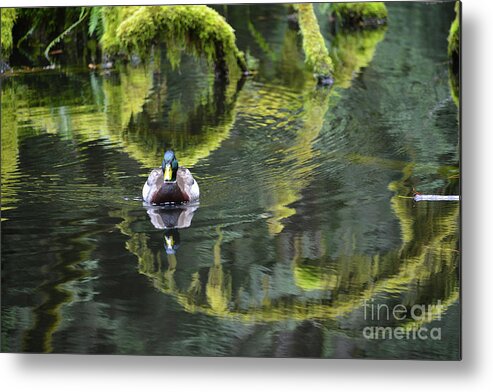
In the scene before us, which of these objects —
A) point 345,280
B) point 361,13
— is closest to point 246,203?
point 345,280

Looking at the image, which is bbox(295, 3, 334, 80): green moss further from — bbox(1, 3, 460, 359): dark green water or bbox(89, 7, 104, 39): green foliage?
bbox(89, 7, 104, 39): green foliage

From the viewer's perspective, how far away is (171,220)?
14.5 ft

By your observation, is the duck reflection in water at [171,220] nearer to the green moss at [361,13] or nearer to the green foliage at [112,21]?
the green foliage at [112,21]

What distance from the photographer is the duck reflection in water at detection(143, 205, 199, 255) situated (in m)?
4.34

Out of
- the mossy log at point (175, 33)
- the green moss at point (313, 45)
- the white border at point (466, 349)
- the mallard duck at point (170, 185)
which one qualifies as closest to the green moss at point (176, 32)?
the mossy log at point (175, 33)

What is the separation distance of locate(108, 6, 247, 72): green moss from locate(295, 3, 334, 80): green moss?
0.25 m

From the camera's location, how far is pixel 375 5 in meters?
4.23

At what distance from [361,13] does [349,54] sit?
0.64ft

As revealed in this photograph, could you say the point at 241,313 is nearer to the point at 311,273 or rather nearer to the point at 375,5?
the point at 311,273

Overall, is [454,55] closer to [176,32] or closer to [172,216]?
[176,32]

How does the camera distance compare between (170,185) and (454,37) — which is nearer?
(454,37)

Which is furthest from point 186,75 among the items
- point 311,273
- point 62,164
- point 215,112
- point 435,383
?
point 435,383

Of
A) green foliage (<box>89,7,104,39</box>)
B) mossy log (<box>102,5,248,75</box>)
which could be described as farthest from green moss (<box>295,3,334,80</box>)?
green foliage (<box>89,7,104,39</box>)

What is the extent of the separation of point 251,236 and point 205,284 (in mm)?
238
